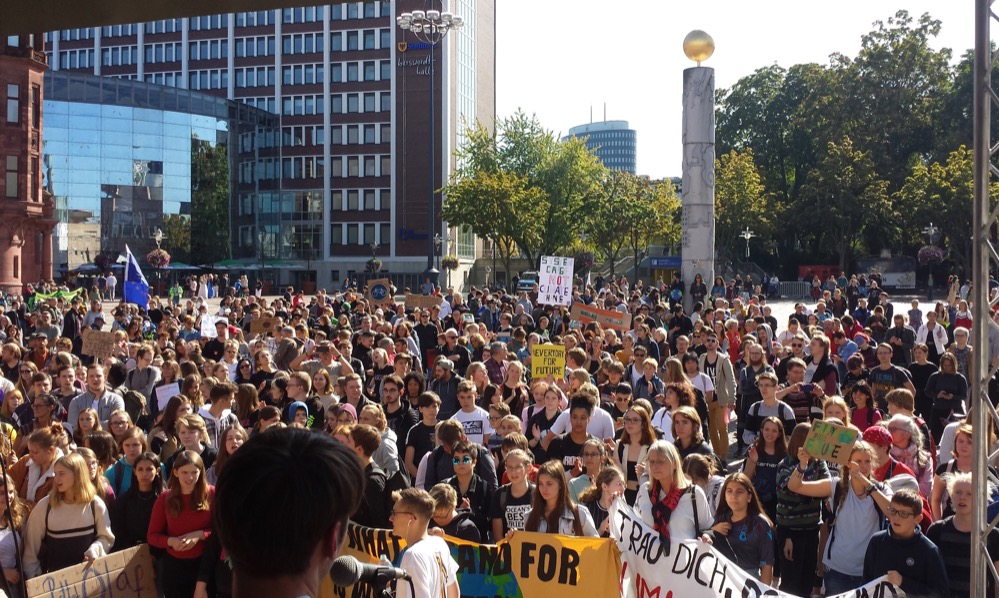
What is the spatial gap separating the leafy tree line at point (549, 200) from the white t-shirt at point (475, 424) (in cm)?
4067

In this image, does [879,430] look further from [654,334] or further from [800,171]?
[800,171]

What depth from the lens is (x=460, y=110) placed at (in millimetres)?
81000

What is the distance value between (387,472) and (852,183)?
55.8 meters

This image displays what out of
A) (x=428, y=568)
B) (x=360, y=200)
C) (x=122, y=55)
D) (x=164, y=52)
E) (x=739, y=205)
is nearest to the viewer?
(x=428, y=568)

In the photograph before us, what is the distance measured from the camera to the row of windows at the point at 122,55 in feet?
290

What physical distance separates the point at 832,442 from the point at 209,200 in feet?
238

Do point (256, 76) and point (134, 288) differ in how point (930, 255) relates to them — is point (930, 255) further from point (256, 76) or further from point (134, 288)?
point (256, 76)

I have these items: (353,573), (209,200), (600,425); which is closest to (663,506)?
(600,425)

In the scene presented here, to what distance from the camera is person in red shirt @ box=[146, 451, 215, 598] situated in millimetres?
6969

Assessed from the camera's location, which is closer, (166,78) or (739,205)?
(739,205)

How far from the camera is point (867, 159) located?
5903 centimetres

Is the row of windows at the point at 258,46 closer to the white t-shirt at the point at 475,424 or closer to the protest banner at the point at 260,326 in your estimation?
the protest banner at the point at 260,326

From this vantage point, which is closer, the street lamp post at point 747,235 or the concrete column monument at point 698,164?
the concrete column monument at point 698,164

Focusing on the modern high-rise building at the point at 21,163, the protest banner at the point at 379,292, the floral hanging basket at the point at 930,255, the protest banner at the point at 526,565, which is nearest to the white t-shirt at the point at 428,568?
the protest banner at the point at 526,565
